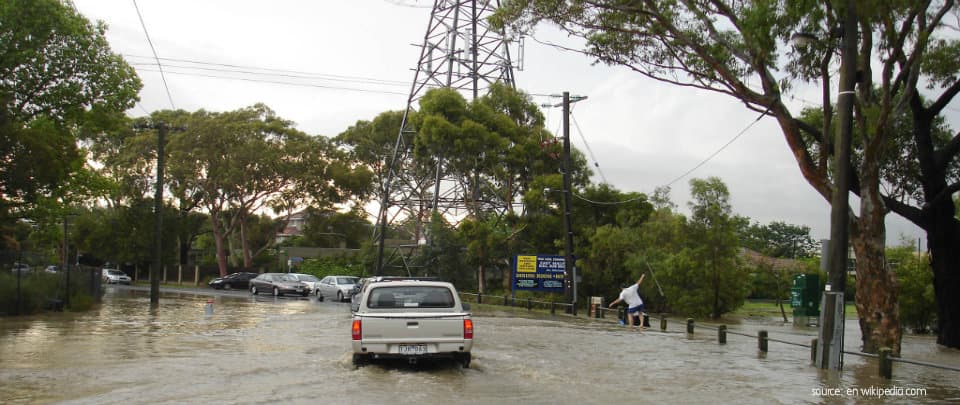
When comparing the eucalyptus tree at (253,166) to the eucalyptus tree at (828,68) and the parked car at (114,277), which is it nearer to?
the parked car at (114,277)

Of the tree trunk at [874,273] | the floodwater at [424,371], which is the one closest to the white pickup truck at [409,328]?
the floodwater at [424,371]

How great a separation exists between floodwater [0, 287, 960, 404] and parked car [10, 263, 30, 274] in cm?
237

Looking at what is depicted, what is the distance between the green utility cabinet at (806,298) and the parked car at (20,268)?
89.1 feet

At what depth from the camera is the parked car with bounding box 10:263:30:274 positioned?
77.2 ft

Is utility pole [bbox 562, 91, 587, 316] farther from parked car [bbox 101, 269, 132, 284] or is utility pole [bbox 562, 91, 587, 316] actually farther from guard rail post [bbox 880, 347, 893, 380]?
parked car [bbox 101, 269, 132, 284]

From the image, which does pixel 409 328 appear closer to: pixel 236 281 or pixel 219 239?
pixel 236 281

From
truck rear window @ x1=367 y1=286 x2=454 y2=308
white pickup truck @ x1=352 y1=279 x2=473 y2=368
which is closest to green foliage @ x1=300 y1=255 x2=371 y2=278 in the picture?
truck rear window @ x1=367 y1=286 x2=454 y2=308

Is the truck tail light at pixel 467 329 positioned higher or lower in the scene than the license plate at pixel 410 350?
higher

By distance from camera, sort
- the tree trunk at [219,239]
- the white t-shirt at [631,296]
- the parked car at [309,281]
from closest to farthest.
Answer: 1. the white t-shirt at [631,296]
2. the parked car at [309,281]
3. the tree trunk at [219,239]

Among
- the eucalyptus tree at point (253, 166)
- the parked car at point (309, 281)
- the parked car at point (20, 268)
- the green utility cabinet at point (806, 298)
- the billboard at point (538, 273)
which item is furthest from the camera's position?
the eucalyptus tree at point (253, 166)

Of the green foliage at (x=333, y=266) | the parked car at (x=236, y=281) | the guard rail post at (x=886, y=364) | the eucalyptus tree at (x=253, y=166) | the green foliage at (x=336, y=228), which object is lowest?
the parked car at (x=236, y=281)

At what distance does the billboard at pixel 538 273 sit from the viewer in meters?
35.1

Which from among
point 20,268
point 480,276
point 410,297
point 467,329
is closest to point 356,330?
point 410,297

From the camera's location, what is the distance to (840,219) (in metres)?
13.7
